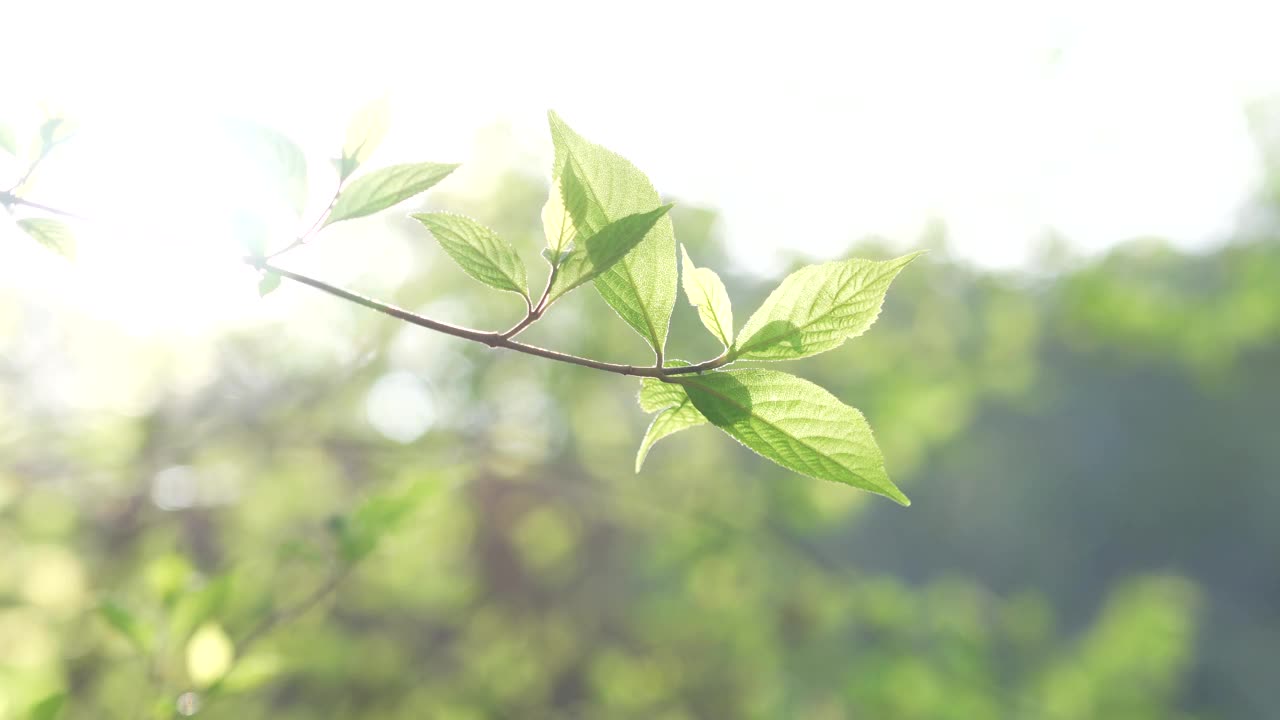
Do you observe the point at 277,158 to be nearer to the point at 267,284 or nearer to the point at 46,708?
the point at 267,284

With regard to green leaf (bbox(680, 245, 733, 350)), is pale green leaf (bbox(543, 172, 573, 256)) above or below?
below

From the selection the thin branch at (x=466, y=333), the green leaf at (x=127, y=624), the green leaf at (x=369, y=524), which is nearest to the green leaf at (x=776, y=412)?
the thin branch at (x=466, y=333)

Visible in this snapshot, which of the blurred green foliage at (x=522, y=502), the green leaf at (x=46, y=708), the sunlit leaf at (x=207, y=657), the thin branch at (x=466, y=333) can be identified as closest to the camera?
the thin branch at (x=466, y=333)

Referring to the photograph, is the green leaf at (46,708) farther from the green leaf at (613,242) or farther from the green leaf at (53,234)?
the green leaf at (613,242)

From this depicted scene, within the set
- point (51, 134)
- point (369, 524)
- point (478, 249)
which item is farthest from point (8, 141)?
point (369, 524)

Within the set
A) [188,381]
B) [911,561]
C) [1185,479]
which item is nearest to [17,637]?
[188,381]

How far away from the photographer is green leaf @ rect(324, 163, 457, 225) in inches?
15.6

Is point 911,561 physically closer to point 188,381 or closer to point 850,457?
point 188,381

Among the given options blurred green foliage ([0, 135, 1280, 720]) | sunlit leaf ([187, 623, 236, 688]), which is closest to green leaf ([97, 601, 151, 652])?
sunlit leaf ([187, 623, 236, 688])

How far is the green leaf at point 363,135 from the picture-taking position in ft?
1.33

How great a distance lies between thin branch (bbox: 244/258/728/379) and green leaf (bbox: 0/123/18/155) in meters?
0.17

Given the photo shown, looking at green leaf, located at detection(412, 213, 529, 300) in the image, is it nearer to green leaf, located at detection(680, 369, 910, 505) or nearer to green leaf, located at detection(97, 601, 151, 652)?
green leaf, located at detection(680, 369, 910, 505)

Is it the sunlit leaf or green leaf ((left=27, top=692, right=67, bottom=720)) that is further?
the sunlit leaf

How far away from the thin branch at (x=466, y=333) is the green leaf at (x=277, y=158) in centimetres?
4
